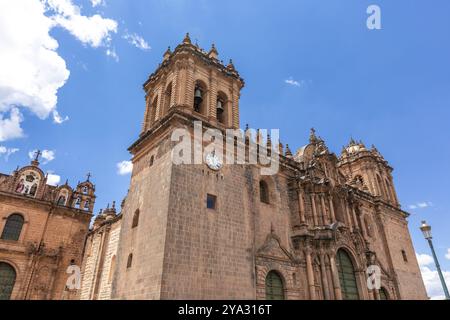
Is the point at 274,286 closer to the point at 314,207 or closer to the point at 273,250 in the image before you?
the point at 273,250

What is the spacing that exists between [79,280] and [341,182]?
2117 cm

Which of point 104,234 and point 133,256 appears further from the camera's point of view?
point 104,234

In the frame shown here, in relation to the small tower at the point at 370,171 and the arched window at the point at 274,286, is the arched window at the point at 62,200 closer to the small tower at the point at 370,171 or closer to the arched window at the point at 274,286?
the arched window at the point at 274,286

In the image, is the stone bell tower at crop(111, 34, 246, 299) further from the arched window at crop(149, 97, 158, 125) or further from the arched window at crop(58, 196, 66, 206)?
the arched window at crop(58, 196, 66, 206)

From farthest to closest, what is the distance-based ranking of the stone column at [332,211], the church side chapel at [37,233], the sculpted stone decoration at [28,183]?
1. the sculpted stone decoration at [28,183]
2. the church side chapel at [37,233]
3. the stone column at [332,211]

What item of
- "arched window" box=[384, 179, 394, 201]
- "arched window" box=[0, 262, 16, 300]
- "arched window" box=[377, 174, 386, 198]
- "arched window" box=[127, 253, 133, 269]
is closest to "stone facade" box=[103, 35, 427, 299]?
"arched window" box=[127, 253, 133, 269]

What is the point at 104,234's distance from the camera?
22.9m

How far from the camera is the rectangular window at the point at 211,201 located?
13.6 m

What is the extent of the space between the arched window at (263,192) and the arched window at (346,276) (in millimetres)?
5371

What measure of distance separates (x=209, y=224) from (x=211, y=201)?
117 cm

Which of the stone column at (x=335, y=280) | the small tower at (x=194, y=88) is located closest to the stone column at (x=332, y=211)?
the stone column at (x=335, y=280)

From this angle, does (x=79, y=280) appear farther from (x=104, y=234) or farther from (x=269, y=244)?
(x=269, y=244)

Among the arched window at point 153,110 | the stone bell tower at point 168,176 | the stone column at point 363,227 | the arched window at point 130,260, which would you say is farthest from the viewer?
the stone column at point 363,227
